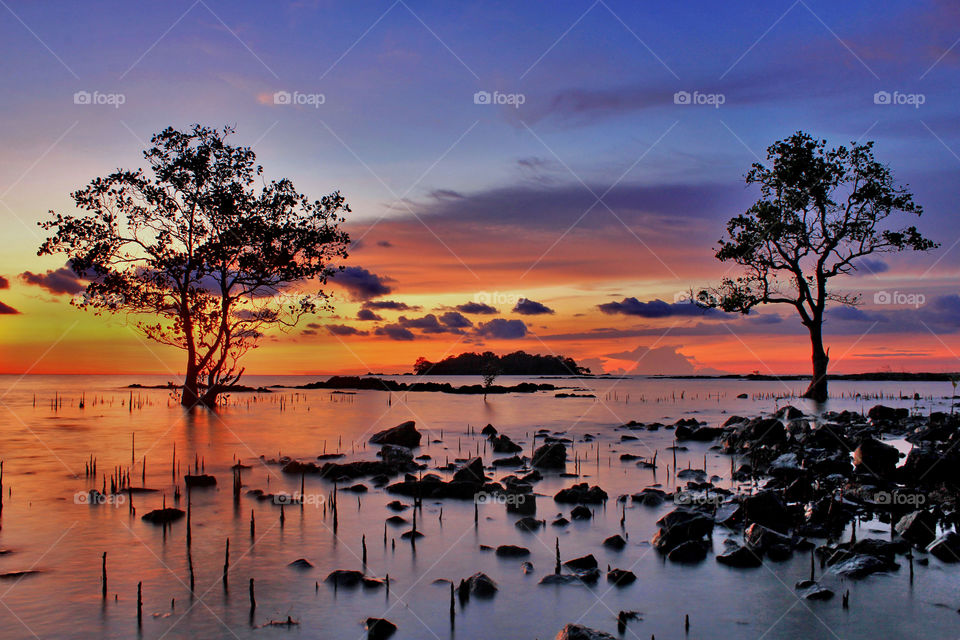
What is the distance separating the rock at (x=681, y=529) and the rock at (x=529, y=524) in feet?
8.60

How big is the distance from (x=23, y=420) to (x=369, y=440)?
27.7m

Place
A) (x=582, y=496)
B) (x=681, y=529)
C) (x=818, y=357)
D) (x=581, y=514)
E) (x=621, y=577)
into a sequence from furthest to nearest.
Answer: (x=818, y=357)
(x=582, y=496)
(x=581, y=514)
(x=681, y=529)
(x=621, y=577)

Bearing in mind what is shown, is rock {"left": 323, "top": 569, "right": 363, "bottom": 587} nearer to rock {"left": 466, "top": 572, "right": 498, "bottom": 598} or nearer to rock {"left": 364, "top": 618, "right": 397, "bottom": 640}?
rock {"left": 364, "top": 618, "right": 397, "bottom": 640}

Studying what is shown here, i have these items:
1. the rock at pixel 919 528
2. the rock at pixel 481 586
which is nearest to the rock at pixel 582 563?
the rock at pixel 481 586

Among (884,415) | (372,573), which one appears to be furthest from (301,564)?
(884,415)

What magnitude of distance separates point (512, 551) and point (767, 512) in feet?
18.1

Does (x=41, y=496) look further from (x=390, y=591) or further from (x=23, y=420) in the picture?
(x=23, y=420)

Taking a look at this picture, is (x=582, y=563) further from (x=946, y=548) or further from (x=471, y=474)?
(x=471, y=474)

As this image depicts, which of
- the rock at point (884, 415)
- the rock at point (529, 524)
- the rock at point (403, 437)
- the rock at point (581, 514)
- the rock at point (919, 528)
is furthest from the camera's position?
the rock at point (884, 415)

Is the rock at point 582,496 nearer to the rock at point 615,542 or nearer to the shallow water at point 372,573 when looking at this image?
the shallow water at point 372,573

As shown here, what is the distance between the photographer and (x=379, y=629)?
9562 millimetres

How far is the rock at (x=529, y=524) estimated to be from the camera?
1502 cm

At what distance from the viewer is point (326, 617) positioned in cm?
1025

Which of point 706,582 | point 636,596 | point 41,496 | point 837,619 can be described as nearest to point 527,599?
point 636,596
